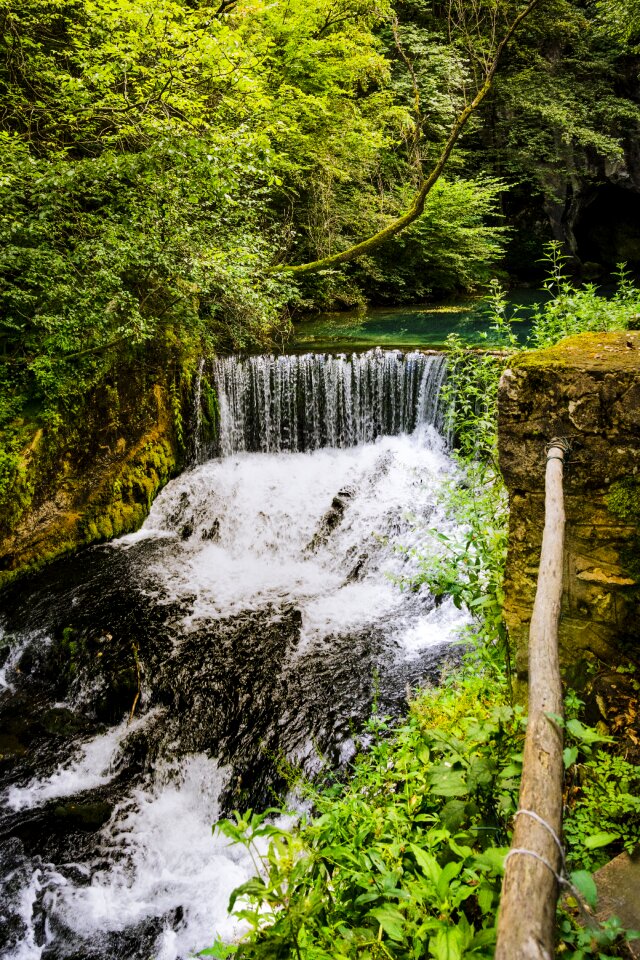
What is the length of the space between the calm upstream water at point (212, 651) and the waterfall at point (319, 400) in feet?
0.11

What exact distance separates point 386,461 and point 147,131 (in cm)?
540

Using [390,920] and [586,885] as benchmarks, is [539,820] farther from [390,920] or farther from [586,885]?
[390,920]


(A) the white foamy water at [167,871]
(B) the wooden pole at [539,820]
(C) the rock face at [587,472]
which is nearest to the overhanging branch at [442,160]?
(C) the rock face at [587,472]

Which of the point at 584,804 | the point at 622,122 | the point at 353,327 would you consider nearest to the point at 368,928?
the point at 584,804

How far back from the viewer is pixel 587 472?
2080mm

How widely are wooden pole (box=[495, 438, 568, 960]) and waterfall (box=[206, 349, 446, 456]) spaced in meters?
7.41

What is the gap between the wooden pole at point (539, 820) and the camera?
818 millimetres

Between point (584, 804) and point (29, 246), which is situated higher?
point (29, 246)

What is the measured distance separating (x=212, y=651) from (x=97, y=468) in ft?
12.1

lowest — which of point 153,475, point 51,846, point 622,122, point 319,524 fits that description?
point 51,846

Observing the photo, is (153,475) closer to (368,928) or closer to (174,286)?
(174,286)

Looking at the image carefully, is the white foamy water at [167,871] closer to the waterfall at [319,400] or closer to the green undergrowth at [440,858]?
the green undergrowth at [440,858]

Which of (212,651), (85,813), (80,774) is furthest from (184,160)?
(85,813)

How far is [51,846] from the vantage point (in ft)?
12.5
